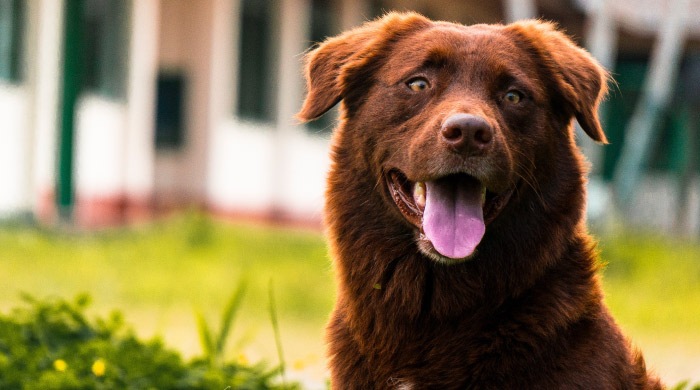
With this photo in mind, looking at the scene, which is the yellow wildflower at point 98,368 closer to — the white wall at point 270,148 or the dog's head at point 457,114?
the dog's head at point 457,114

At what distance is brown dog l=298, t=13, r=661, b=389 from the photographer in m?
3.50

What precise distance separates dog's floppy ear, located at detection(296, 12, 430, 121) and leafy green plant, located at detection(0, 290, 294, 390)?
127 cm

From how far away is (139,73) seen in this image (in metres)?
15.0

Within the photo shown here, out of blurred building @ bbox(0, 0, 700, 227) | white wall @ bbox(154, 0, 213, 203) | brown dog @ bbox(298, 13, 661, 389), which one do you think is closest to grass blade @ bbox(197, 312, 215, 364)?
brown dog @ bbox(298, 13, 661, 389)

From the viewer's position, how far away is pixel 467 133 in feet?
11.3

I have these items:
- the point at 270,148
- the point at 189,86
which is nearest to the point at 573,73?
the point at 189,86

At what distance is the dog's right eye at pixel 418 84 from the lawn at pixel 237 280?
2172 mm

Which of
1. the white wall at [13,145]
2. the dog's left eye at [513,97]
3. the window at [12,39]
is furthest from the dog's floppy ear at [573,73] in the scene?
the window at [12,39]

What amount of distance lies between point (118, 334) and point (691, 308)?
20.7 feet

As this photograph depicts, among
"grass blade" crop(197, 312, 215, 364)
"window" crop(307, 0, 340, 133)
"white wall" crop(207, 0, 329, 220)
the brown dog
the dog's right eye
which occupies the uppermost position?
the dog's right eye

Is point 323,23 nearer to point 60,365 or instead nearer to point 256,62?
point 256,62

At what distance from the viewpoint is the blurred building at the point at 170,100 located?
40.9 feet

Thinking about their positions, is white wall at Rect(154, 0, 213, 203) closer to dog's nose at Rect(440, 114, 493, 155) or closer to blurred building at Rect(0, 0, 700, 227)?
blurred building at Rect(0, 0, 700, 227)

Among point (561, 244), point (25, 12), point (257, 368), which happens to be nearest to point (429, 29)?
point (561, 244)
